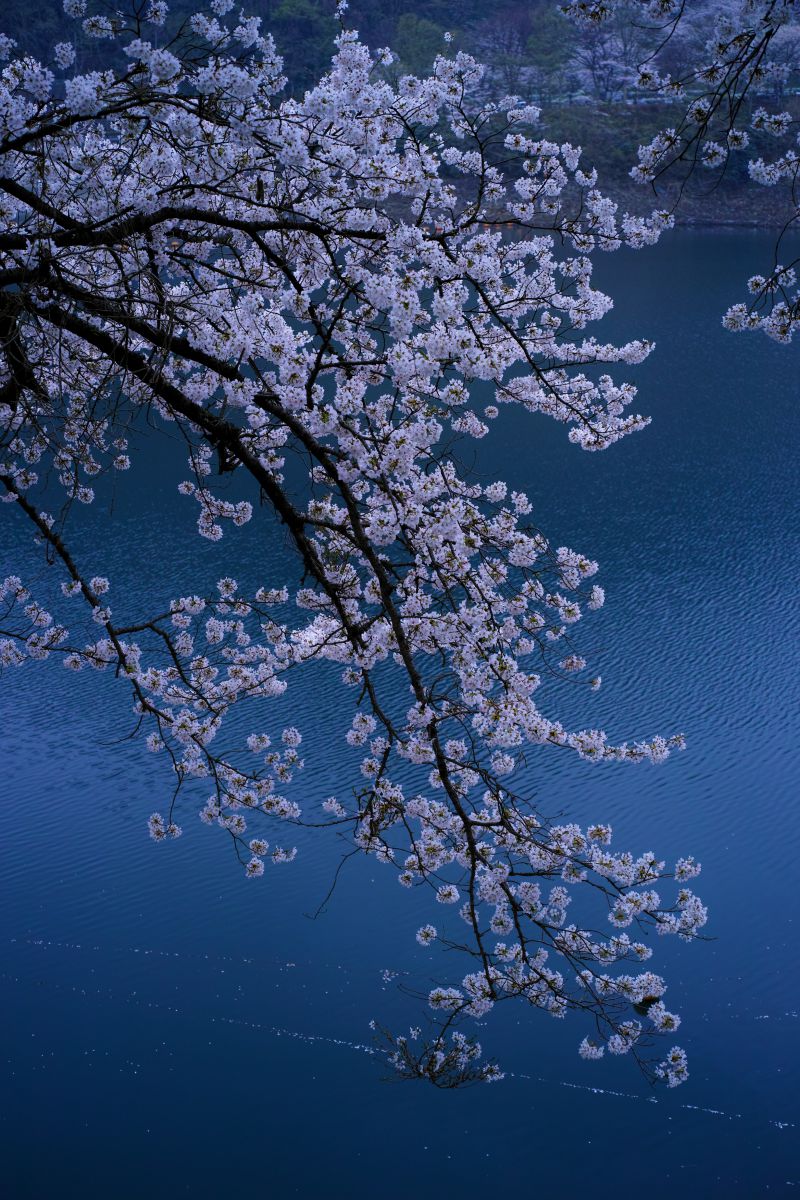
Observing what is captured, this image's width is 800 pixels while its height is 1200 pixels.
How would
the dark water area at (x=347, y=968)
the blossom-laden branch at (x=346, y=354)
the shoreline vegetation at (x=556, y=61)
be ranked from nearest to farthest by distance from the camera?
the blossom-laden branch at (x=346, y=354)
the dark water area at (x=347, y=968)
the shoreline vegetation at (x=556, y=61)

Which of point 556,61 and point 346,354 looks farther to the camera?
point 556,61

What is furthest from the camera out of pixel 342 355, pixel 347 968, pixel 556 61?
pixel 556 61

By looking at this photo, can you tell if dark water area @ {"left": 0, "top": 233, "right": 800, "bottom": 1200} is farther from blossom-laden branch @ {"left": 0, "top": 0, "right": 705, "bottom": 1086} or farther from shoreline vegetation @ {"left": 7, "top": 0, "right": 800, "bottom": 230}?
shoreline vegetation @ {"left": 7, "top": 0, "right": 800, "bottom": 230}

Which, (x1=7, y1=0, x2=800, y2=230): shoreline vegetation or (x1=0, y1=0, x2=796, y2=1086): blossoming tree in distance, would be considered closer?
(x1=0, y1=0, x2=796, y2=1086): blossoming tree in distance

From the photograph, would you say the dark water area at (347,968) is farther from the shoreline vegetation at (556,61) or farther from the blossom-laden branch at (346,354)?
the shoreline vegetation at (556,61)

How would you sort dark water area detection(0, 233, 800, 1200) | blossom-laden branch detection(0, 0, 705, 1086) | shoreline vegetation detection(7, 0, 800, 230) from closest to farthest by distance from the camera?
1. blossom-laden branch detection(0, 0, 705, 1086)
2. dark water area detection(0, 233, 800, 1200)
3. shoreline vegetation detection(7, 0, 800, 230)

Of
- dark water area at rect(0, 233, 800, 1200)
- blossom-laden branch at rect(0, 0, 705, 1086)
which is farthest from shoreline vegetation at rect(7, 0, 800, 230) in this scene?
blossom-laden branch at rect(0, 0, 705, 1086)

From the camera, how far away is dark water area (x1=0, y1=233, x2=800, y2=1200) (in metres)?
4.91

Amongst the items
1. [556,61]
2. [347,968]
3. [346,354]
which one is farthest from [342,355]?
[556,61]

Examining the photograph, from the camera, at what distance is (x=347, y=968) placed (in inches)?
235

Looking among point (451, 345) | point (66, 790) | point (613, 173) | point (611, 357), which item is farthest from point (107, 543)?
point (613, 173)

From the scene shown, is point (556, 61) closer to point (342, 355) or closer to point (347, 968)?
point (347, 968)

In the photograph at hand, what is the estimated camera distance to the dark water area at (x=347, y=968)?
4914 mm

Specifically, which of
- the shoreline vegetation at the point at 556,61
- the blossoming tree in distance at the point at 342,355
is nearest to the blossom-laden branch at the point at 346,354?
the blossoming tree in distance at the point at 342,355
